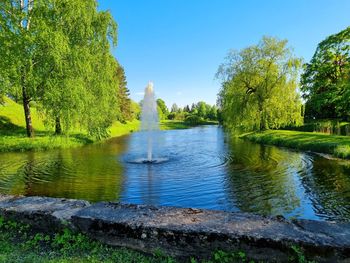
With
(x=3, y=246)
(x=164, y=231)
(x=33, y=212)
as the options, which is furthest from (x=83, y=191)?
(x=164, y=231)

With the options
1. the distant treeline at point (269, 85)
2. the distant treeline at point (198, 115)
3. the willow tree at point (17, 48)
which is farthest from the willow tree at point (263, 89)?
the distant treeline at point (198, 115)

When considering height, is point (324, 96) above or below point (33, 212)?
above

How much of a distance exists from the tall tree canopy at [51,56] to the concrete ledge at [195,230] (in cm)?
1695

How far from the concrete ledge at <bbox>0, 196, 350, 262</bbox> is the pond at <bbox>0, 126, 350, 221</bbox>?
11.6 feet

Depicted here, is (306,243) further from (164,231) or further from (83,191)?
(83,191)

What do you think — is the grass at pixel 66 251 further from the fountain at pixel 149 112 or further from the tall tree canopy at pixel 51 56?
the tall tree canopy at pixel 51 56

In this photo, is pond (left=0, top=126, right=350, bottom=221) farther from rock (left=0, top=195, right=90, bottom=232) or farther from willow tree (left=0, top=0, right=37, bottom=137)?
willow tree (left=0, top=0, right=37, bottom=137)

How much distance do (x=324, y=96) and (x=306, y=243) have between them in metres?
37.8

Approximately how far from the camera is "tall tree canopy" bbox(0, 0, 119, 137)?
20016 mm

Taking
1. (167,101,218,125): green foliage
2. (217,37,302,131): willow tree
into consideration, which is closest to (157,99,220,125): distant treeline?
(167,101,218,125): green foliage

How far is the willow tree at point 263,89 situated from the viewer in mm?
30905

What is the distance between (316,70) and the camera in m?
39.0

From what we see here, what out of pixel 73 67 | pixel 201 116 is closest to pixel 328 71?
pixel 73 67

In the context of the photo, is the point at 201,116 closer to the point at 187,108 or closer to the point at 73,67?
the point at 187,108
